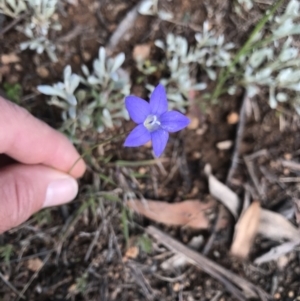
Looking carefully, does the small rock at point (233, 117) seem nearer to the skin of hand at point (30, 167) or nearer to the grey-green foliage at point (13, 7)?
the skin of hand at point (30, 167)

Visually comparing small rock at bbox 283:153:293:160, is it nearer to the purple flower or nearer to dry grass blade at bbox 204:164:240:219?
Result: dry grass blade at bbox 204:164:240:219

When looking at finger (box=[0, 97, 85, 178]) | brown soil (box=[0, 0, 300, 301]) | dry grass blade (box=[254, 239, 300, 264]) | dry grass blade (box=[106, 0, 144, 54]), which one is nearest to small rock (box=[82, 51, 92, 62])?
brown soil (box=[0, 0, 300, 301])

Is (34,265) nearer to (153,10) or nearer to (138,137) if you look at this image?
(138,137)

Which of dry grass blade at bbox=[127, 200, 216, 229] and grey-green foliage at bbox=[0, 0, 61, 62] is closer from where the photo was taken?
grey-green foliage at bbox=[0, 0, 61, 62]

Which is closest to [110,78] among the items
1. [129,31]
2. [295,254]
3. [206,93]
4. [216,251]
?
[129,31]

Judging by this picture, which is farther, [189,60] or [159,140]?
[189,60]

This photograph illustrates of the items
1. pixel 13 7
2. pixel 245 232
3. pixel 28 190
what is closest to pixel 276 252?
pixel 245 232

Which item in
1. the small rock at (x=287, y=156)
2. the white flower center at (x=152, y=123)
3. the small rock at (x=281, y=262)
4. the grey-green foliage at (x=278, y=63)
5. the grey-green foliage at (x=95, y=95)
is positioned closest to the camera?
the white flower center at (x=152, y=123)

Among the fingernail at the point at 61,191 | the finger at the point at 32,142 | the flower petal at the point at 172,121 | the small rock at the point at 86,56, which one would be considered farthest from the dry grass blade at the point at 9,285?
the flower petal at the point at 172,121
